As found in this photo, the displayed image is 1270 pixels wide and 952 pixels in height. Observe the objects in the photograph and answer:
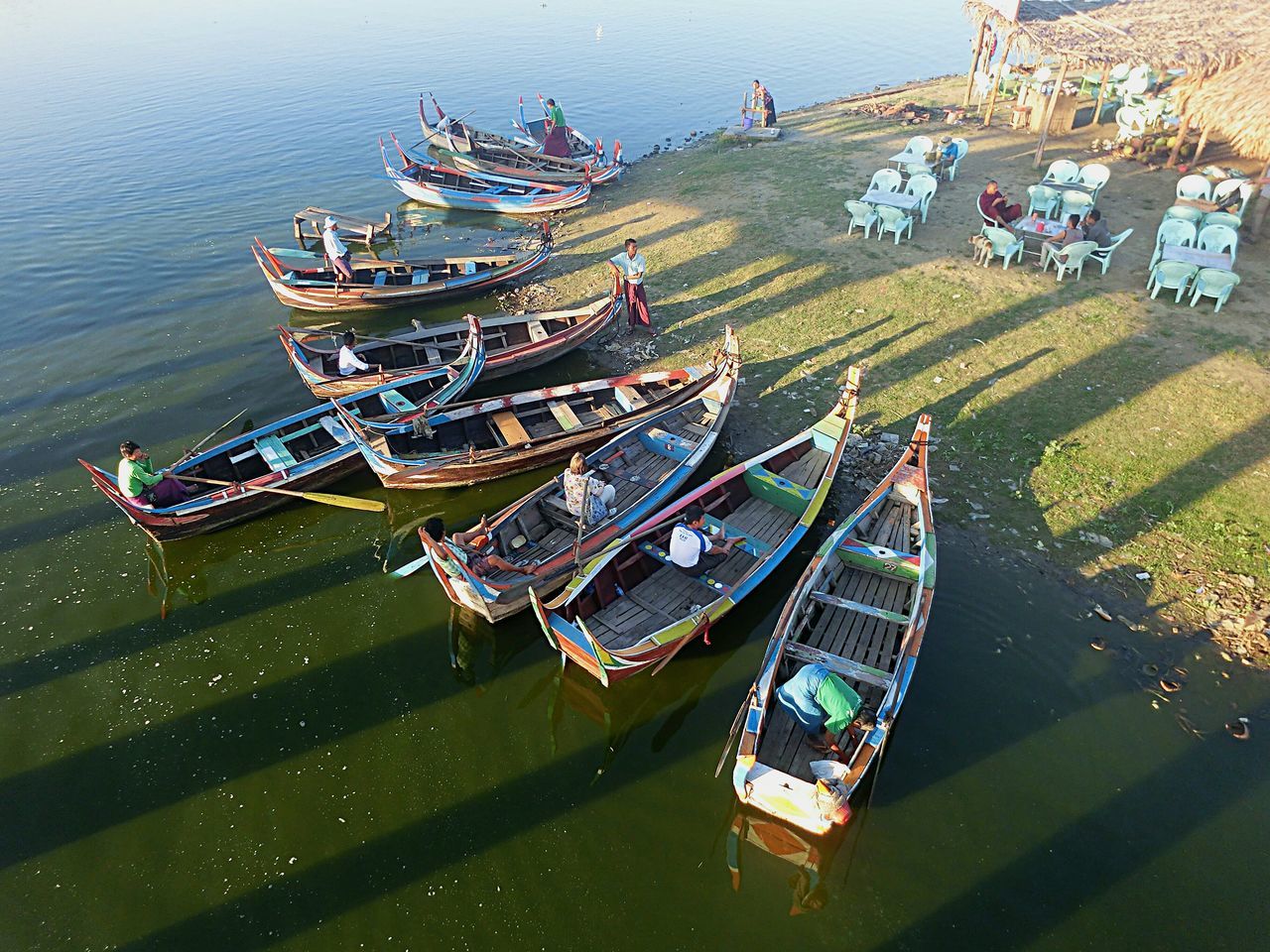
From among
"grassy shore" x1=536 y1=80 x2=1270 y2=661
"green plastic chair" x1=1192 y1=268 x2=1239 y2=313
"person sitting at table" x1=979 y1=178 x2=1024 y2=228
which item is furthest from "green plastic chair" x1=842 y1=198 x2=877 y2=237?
"green plastic chair" x1=1192 y1=268 x2=1239 y2=313

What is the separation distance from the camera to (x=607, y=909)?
801cm

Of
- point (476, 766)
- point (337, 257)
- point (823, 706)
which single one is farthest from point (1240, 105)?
point (337, 257)

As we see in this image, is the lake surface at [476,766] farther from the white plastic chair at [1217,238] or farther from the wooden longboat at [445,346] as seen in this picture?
the white plastic chair at [1217,238]

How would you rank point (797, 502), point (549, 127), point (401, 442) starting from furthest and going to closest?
point (549, 127), point (401, 442), point (797, 502)

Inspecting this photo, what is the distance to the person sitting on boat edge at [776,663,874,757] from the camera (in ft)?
27.6

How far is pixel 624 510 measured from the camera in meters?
12.3

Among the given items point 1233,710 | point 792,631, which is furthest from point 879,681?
point 1233,710

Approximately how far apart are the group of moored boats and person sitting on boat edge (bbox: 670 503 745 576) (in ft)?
0.67

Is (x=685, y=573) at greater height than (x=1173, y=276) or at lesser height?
lesser

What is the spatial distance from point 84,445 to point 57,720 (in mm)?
8228

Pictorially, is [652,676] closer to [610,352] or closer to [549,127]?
[610,352]

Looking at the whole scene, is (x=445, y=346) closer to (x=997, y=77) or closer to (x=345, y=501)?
(x=345, y=501)

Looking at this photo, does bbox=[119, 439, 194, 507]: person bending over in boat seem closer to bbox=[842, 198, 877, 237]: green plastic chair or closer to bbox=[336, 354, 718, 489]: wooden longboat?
bbox=[336, 354, 718, 489]: wooden longboat

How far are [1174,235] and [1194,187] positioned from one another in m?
3.97
